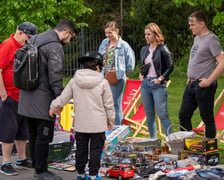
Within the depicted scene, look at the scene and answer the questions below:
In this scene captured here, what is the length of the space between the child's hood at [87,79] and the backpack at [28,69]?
48cm

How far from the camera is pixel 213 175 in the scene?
5793mm

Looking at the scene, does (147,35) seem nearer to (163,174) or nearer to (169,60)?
(169,60)

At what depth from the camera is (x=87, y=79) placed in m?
5.95

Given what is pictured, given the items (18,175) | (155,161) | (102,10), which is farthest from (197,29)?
(102,10)

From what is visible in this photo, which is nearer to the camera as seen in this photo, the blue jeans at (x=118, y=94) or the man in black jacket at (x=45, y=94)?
the man in black jacket at (x=45, y=94)

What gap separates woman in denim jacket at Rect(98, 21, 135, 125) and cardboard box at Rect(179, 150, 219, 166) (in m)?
2.07

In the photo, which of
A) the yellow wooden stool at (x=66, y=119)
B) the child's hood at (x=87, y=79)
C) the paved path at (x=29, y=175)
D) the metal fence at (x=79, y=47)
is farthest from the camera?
the metal fence at (x=79, y=47)

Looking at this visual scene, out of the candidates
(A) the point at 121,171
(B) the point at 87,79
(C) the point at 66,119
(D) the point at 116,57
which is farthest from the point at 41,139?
(C) the point at 66,119

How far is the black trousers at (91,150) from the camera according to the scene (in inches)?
237

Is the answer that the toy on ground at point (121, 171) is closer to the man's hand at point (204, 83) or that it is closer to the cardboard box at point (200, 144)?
the cardboard box at point (200, 144)

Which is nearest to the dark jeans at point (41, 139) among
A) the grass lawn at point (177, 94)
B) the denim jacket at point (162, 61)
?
the denim jacket at point (162, 61)

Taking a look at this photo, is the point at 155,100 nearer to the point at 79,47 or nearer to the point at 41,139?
the point at 41,139

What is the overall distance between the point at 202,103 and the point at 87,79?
1860 millimetres

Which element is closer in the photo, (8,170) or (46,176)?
(46,176)
